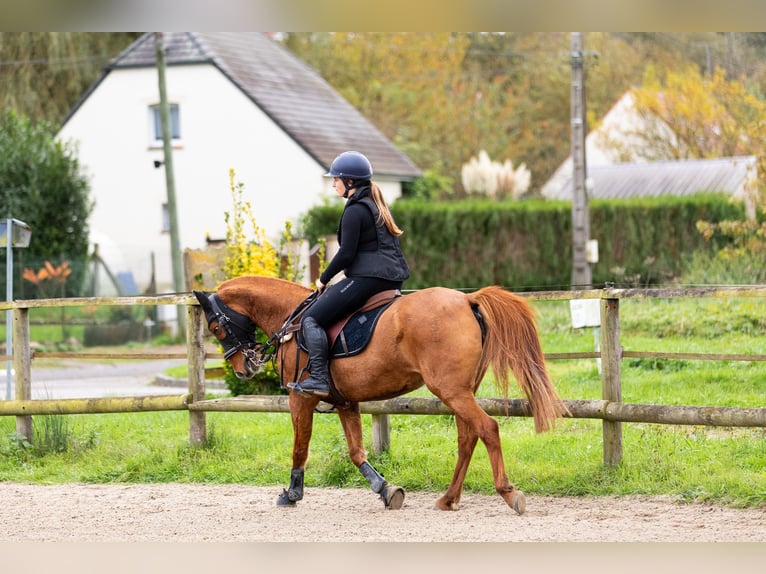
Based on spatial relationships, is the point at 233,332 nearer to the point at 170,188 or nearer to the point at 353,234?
the point at 353,234

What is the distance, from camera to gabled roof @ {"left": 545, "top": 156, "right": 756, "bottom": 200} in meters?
33.3

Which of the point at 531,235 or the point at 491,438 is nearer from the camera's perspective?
the point at 491,438

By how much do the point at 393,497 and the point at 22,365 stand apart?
4.04 m

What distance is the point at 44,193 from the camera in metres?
27.0

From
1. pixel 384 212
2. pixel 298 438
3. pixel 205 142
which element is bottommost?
pixel 298 438

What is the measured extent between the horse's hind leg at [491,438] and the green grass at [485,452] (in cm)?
75

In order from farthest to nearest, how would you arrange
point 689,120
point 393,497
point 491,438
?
point 689,120 < point 393,497 < point 491,438

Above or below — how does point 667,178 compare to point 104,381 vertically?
above

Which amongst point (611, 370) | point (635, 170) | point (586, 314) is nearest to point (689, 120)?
point (635, 170)

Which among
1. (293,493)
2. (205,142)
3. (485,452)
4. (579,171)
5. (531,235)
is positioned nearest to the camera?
(293,493)

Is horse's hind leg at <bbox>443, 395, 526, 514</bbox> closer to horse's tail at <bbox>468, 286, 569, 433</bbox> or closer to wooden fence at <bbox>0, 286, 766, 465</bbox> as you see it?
horse's tail at <bbox>468, 286, 569, 433</bbox>

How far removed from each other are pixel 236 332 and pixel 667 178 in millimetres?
29490

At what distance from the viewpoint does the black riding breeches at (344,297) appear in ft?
23.8
